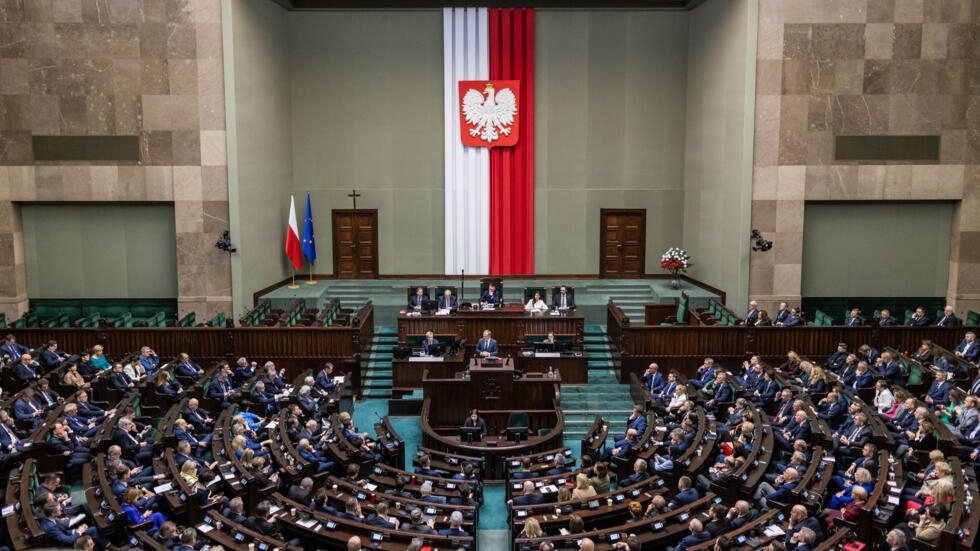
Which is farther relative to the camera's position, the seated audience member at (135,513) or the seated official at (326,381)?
the seated official at (326,381)

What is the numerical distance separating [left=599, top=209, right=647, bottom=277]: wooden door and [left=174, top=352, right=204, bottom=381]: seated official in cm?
1172

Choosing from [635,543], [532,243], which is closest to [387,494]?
[635,543]

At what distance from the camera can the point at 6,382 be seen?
13.3 metres

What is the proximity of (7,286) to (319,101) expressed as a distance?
29.6ft

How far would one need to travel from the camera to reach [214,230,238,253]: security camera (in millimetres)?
17906

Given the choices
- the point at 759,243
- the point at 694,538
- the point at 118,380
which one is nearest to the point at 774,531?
the point at 694,538

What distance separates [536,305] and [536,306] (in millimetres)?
38

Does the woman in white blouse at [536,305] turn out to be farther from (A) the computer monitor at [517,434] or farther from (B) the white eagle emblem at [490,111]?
(B) the white eagle emblem at [490,111]

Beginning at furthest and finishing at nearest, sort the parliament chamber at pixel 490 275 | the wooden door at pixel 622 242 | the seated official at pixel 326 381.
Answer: the wooden door at pixel 622 242, the seated official at pixel 326 381, the parliament chamber at pixel 490 275

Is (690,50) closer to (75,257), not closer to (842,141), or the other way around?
(842,141)

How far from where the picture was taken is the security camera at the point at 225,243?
1791 cm

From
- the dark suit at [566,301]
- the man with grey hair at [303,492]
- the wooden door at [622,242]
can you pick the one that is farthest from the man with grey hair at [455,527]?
the wooden door at [622,242]

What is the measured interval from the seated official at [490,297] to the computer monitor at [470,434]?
5.29m

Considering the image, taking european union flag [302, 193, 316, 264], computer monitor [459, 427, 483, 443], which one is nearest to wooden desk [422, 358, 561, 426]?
computer monitor [459, 427, 483, 443]
